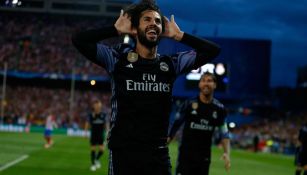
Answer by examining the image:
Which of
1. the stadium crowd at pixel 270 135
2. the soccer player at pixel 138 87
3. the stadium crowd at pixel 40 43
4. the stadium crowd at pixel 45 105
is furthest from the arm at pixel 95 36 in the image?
Answer: the stadium crowd at pixel 40 43

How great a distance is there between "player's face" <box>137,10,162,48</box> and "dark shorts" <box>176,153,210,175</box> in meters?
4.83

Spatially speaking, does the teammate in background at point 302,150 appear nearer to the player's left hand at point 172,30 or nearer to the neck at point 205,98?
the neck at point 205,98

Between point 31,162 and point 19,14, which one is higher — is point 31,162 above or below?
below

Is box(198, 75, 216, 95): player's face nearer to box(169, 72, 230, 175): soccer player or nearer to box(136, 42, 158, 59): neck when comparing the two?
box(169, 72, 230, 175): soccer player

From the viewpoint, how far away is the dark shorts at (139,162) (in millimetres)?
5434

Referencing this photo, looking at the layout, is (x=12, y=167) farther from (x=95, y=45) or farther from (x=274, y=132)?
(x=274, y=132)

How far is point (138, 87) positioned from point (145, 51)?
373 mm

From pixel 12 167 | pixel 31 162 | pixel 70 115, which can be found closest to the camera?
pixel 12 167

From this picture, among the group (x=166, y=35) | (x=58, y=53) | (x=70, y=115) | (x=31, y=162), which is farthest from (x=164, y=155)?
(x=58, y=53)

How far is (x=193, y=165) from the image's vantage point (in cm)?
994

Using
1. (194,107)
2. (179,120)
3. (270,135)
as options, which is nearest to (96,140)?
(179,120)

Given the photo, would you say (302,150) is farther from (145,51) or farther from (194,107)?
(145,51)

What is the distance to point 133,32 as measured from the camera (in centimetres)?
556

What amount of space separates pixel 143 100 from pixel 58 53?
62.9 metres
